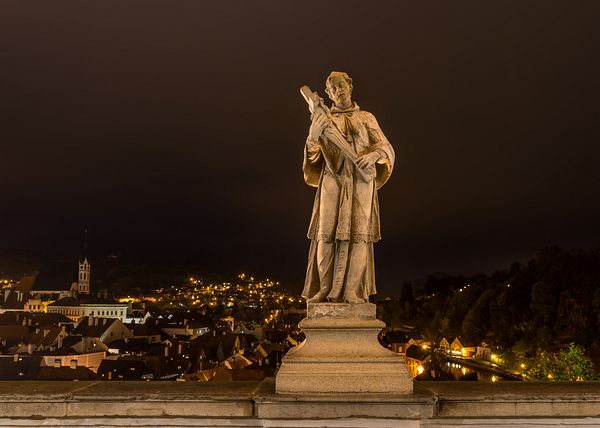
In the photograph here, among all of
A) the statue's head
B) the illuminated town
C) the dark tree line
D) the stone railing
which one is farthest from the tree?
the statue's head

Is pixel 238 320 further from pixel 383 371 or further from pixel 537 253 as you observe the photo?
pixel 383 371

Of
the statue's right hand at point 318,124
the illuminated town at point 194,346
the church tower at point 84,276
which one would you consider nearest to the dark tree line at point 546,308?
the illuminated town at point 194,346

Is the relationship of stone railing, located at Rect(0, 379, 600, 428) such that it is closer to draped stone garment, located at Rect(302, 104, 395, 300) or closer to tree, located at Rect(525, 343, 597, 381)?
draped stone garment, located at Rect(302, 104, 395, 300)

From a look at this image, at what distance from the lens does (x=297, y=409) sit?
655 cm

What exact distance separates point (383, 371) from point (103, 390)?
9.80 ft

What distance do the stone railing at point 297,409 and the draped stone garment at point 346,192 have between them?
1323 mm

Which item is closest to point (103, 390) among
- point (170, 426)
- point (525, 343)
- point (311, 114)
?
point (170, 426)

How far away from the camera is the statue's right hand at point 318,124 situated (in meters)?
7.35

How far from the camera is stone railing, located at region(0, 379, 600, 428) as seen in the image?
6527mm

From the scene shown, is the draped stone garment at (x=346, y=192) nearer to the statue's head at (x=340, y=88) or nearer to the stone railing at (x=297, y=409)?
the statue's head at (x=340, y=88)

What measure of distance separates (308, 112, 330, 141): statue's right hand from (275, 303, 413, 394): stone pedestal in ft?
6.30

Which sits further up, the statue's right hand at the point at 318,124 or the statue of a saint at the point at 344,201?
the statue's right hand at the point at 318,124

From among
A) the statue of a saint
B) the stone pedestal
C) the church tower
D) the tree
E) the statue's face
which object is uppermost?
the church tower

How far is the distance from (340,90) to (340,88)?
1.1 inches
